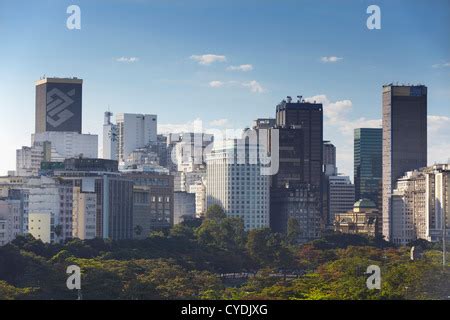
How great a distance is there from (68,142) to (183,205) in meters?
6.71

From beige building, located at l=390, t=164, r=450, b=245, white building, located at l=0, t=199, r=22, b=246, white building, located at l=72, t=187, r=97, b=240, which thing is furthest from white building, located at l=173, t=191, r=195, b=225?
white building, located at l=0, t=199, r=22, b=246

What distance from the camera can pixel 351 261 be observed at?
134 feet

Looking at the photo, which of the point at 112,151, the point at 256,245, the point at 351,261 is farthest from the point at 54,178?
the point at 112,151

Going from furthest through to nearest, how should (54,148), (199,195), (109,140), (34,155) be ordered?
(109,140), (199,195), (54,148), (34,155)

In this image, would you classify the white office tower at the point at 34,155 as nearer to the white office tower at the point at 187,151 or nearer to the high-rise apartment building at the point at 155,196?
the high-rise apartment building at the point at 155,196

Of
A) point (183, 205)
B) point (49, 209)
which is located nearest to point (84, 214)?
point (49, 209)

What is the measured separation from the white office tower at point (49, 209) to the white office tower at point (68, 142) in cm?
1686

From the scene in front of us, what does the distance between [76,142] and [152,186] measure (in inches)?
212

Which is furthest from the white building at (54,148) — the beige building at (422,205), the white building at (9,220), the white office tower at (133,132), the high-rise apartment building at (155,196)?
the white building at (9,220)

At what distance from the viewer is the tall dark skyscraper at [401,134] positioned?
76062mm

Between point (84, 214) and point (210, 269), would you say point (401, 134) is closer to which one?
point (84, 214)

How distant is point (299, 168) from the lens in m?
75.2

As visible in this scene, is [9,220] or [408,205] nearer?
[9,220]
